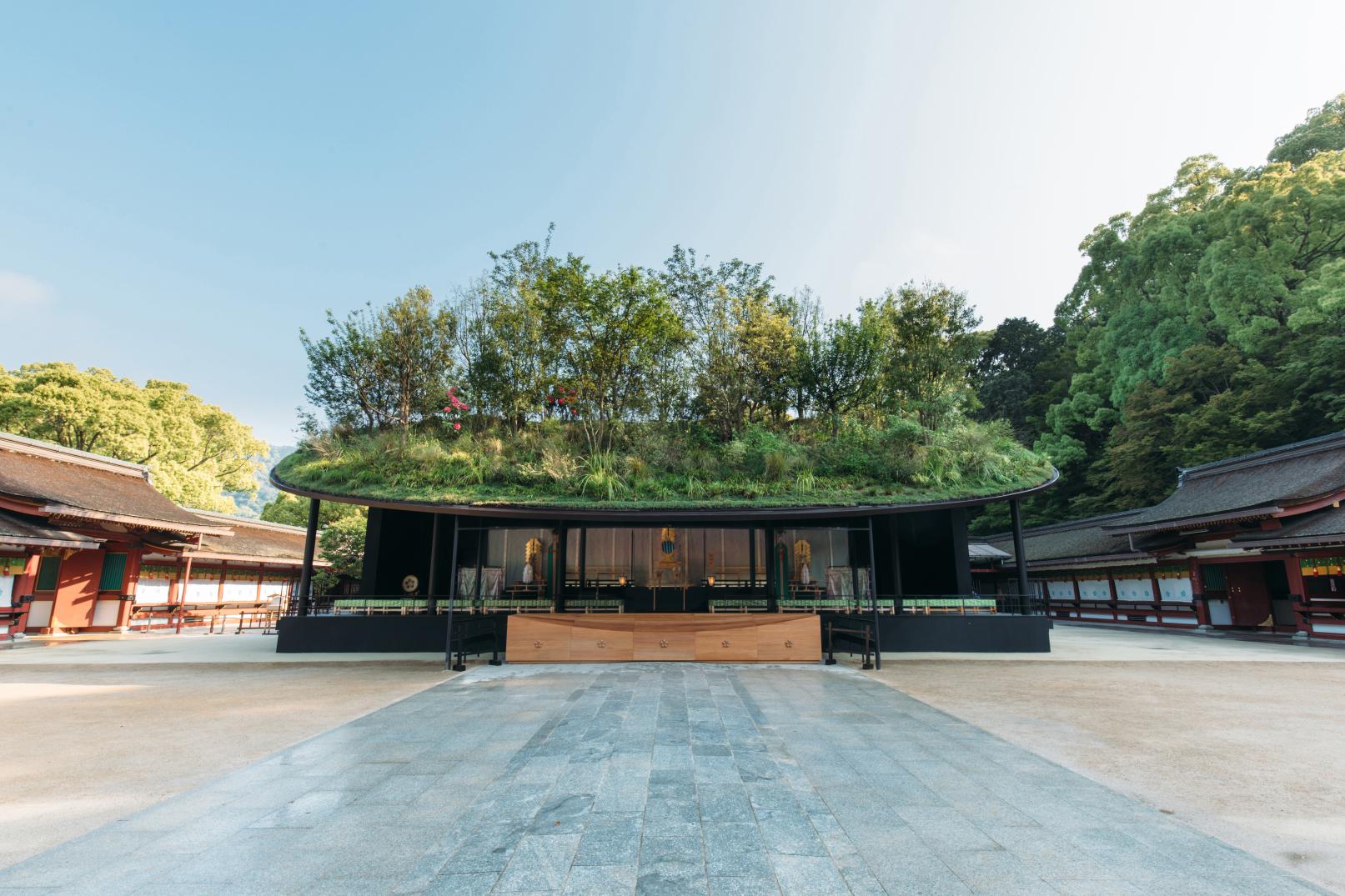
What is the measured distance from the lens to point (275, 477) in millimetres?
14391

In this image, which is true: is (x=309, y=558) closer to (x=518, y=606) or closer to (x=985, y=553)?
(x=518, y=606)

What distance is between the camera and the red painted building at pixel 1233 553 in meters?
14.1

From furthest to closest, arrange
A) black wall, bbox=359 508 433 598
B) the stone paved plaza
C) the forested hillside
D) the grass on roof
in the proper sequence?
the forested hillside, black wall, bbox=359 508 433 598, the grass on roof, the stone paved plaza

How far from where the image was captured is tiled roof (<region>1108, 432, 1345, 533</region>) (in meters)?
14.5

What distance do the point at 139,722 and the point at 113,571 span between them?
15206 millimetres

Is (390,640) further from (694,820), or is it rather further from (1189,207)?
(1189,207)

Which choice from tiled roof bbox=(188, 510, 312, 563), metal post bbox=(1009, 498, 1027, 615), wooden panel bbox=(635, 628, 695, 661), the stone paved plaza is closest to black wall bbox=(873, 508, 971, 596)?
metal post bbox=(1009, 498, 1027, 615)

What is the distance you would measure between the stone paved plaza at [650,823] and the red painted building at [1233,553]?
1482cm

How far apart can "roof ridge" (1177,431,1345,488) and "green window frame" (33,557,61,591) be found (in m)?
33.8

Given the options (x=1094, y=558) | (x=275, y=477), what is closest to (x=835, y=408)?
(x=1094, y=558)

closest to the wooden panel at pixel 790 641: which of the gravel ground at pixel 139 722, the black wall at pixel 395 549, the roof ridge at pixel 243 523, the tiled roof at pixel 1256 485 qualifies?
the gravel ground at pixel 139 722

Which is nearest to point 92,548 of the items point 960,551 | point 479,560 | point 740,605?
point 479,560

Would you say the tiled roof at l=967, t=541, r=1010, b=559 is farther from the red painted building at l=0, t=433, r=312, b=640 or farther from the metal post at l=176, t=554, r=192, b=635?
the metal post at l=176, t=554, r=192, b=635

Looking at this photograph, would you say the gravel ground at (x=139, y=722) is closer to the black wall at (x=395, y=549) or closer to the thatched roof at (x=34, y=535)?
the thatched roof at (x=34, y=535)
